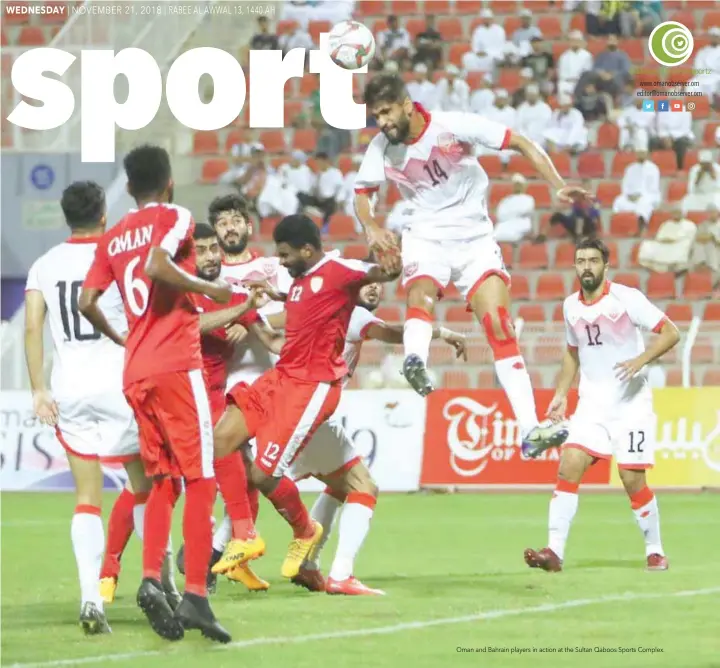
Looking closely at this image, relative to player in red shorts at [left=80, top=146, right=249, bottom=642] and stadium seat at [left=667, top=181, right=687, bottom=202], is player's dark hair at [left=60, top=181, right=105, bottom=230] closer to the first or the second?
player in red shorts at [left=80, top=146, right=249, bottom=642]

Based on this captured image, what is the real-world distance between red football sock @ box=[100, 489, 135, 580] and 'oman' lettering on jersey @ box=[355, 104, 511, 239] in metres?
2.02

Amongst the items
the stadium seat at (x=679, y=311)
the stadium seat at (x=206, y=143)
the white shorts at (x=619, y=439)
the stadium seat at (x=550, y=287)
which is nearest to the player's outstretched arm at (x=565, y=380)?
the white shorts at (x=619, y=439)

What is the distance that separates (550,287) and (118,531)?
12850 mm

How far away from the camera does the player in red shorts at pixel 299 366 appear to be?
27.5ft

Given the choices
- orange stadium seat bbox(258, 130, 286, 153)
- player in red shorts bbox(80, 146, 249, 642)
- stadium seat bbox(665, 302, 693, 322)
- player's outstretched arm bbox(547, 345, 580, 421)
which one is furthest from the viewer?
orange stadium seat bbox(258, 130, 286, 153)

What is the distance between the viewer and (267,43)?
23938mm

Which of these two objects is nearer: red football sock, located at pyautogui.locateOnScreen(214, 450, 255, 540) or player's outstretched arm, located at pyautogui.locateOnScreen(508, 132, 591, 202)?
player's outstretched arm, located at pyautogui.locateOnScreen(508, 132, 591, 202)

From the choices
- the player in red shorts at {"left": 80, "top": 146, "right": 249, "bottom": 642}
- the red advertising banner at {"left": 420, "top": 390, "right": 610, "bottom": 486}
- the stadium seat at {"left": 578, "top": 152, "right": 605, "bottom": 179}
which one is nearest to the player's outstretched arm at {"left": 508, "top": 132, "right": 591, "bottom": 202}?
the player in red shorts at {"left": 80, "top": 146, "right": 249, "bottom": 642}

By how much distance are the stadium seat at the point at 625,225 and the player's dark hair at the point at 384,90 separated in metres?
12.8

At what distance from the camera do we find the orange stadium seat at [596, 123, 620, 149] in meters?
21.6

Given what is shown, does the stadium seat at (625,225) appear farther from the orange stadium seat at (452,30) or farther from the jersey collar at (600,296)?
the jersey collar at (600,296)

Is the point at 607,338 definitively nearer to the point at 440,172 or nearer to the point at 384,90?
the point at 440,172

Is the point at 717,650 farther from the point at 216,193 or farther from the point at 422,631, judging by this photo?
the point at 216,193

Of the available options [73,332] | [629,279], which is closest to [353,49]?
[73,332]
